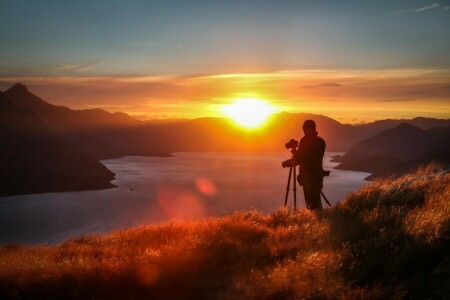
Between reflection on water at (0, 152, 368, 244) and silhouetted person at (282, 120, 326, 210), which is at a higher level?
silhouetted person at (282, 120, 326, 210)

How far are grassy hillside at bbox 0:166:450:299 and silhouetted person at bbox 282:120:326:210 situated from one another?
9.00 feet

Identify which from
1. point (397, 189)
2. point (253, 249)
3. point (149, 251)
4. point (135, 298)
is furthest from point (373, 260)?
point (397, 189)

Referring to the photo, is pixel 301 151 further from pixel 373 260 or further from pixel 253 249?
pixel 373 260

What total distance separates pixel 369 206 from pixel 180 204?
103 m

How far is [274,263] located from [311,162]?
19.5ft

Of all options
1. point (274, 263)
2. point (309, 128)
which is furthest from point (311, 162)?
point (274, 263)

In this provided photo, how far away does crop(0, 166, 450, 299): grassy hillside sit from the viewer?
242 inches

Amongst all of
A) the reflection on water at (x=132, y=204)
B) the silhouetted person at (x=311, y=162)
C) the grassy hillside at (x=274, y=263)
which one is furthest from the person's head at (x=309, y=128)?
the reflection on water at (x=132, y=204)

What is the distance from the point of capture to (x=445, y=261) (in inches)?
238

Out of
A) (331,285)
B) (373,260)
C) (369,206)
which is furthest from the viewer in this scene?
(369,206)

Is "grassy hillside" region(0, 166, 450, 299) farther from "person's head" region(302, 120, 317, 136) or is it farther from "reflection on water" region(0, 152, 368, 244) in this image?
"reflection on water" region(0, 152, 368, 244)

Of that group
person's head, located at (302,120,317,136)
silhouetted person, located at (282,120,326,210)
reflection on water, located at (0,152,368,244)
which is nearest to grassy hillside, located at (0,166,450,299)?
silhouetted person, located at (282,120,326,210)

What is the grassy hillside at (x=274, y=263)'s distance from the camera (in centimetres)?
614

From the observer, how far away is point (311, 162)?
1327 centimetres
